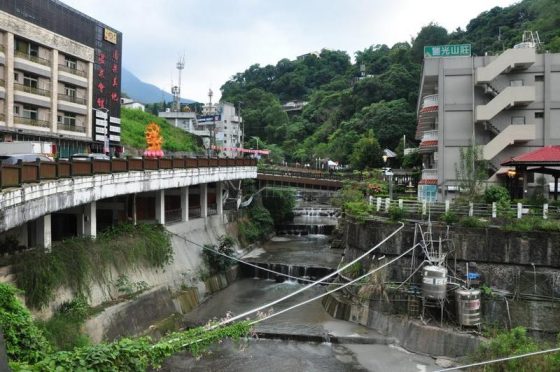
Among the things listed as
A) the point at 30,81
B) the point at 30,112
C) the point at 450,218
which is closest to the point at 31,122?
the point at 30,112

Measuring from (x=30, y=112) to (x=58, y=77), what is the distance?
463 centimetres

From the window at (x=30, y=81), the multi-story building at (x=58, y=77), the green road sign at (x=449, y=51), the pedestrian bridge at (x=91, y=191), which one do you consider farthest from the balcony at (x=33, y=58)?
the green road sign at (x=449, y=51)

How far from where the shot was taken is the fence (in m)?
25.2

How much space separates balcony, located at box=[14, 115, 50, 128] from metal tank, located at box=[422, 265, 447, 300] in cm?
3420

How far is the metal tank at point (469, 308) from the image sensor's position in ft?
71.8

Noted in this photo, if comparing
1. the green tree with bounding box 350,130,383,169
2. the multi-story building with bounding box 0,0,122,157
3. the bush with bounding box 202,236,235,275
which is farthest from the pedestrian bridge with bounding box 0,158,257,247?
the green tree with bounding box 350,130,383,169

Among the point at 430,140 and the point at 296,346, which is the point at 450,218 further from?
the point at 430,140

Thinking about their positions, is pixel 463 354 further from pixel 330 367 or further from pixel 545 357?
pixel 330 367

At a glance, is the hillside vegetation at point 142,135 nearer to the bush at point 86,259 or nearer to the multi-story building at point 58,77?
the multi-story building at point 58,77

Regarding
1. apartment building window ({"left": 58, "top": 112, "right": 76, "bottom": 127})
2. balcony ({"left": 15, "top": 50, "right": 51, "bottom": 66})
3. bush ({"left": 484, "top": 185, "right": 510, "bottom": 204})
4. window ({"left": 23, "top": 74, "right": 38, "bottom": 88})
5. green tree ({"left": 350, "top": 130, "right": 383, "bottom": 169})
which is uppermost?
balcony ({"left": 15, "top": 50, "right": 51, "bottom": 66})

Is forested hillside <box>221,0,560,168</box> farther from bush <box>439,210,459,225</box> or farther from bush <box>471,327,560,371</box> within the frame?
bush <box>471,327,560,371</box>

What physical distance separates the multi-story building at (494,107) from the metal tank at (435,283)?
14.8 metres

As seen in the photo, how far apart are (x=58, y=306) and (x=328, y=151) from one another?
71790mm

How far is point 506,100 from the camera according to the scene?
3456 cm
